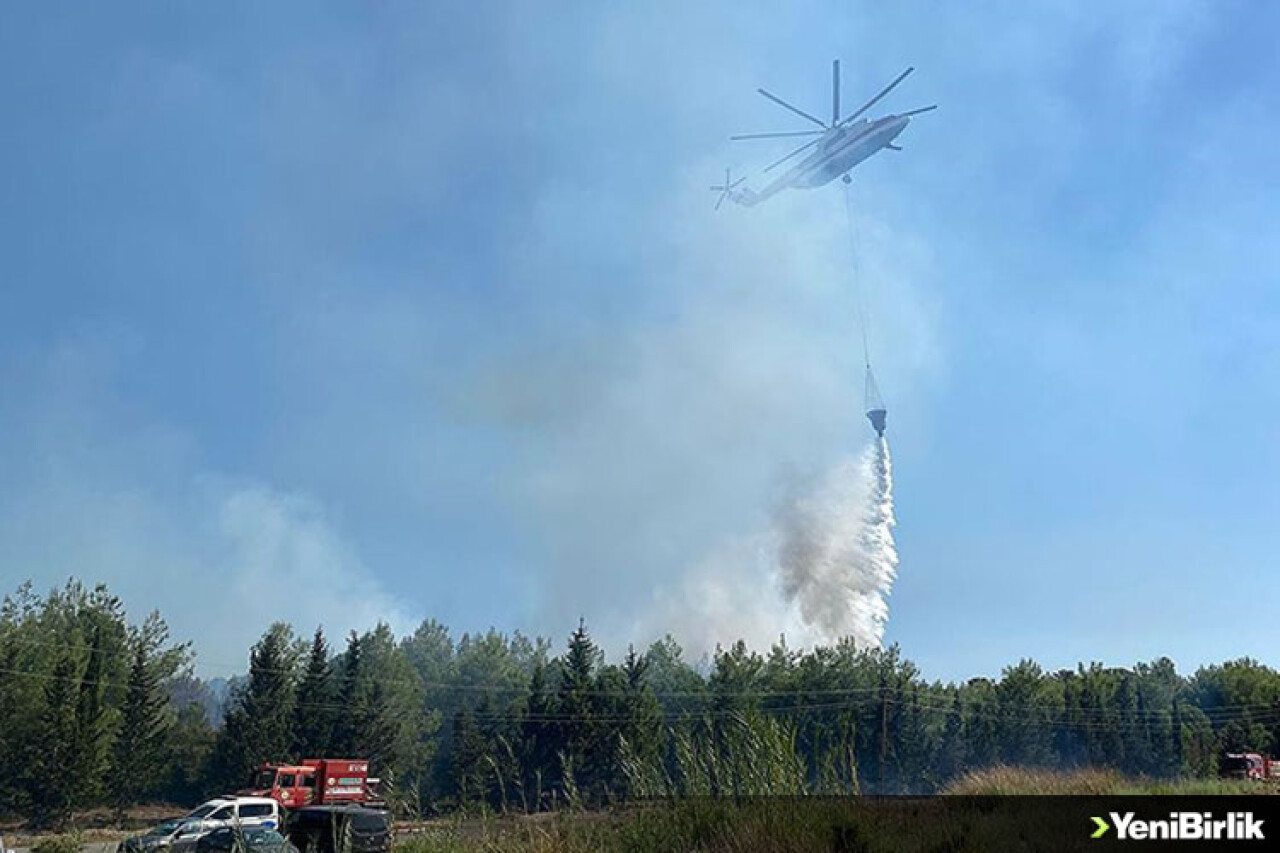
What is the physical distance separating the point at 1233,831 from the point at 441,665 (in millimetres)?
96241

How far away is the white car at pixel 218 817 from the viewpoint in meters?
29.9

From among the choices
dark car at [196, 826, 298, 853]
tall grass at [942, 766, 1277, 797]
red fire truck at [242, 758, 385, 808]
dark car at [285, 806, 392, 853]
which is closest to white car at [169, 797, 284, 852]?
dark car at [196, 826, 298, 853]

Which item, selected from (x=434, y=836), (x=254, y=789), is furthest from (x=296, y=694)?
(x=434, y=836)

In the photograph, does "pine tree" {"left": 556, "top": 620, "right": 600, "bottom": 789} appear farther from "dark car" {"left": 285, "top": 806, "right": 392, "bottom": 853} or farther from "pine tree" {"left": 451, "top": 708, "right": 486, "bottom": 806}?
"dark car" {"left": 285, "top": 806, "right": 392, "bottom": 853}

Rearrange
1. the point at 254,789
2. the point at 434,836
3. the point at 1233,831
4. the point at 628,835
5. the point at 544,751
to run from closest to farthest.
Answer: the point at 1233,831 → the point at 628,835 → the point at 434,836 → the point at 254,789 → the point at 544,751

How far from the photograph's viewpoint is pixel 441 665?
10062cm

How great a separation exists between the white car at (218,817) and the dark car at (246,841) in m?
0.38

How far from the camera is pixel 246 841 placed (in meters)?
12.1

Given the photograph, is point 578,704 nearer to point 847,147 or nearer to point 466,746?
point 466,746

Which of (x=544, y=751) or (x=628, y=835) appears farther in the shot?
(x=544, y=751)

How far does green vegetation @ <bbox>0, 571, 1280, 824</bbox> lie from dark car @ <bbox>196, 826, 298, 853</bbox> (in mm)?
16342

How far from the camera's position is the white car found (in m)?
29.9

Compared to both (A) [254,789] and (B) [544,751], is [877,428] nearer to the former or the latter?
(B) [544,751]

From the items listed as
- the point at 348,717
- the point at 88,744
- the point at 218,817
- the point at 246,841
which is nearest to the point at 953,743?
the point at 348,717
